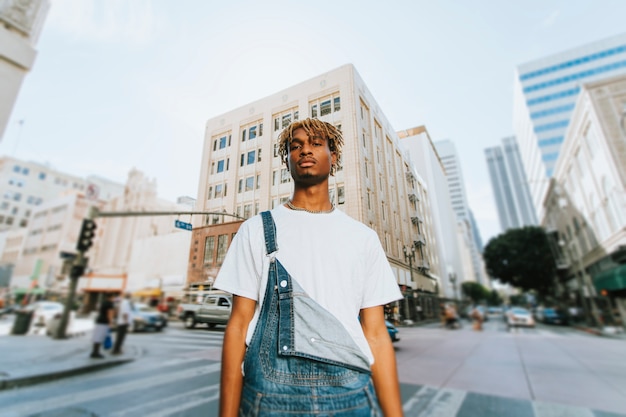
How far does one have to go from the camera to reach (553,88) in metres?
53.9

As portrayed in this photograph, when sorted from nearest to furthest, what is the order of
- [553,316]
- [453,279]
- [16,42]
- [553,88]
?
[16,42] < [453,279] < [553,316] < [553,88]

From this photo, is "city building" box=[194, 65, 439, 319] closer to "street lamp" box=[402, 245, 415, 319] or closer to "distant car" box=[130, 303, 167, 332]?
"street lamp" box=[402, 245, 415, 319]

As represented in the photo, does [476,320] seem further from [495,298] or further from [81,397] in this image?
[495,298]

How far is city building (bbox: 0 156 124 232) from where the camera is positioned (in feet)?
7.55

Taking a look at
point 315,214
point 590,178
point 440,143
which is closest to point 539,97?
point 590,178

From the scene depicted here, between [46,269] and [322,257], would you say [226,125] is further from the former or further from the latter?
[322,257]

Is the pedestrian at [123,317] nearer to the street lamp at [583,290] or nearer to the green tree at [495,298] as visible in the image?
the street lamp at [583,290]

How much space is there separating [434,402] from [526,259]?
934 centimetres

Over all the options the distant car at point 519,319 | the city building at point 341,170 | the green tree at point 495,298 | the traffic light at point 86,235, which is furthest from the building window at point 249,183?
the green tree at point 495,298

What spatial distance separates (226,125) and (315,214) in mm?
2087

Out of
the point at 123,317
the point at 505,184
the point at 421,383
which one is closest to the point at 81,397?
the point at 123,317

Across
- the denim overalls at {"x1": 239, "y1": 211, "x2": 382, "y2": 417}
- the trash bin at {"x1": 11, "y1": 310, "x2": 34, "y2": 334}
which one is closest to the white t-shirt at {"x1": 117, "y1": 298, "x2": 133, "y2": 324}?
the trash bin at {"x1": 11, "y1": 310, "x2": 34, "y2": 334}

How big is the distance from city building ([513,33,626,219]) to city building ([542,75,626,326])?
39.0 metres

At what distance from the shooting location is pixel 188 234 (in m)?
2.47
